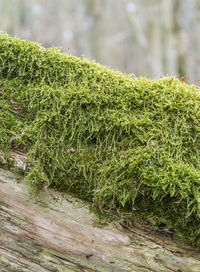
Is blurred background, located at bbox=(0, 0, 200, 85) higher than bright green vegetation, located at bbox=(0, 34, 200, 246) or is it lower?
higher

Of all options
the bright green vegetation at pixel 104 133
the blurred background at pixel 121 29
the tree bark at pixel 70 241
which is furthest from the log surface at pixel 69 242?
the blurred background at pixel 121 29

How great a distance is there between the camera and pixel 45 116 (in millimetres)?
1475

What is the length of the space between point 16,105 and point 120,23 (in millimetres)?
10778

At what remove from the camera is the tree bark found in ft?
4.52

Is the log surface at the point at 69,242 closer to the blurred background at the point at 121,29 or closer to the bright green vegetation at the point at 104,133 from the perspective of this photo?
the bright green vegetation at the point at 104,133

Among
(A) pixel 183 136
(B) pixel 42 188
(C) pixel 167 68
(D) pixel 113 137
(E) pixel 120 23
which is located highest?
(E) pixel 120 23

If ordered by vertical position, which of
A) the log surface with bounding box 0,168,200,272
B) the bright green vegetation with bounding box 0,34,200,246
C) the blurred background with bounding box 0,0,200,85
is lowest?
the log surface with bounding box 0,168,200,272

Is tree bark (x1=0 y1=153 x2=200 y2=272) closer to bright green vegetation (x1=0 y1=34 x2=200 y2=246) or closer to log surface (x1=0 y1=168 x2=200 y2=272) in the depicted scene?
log surface (x1=0 y1=168 x2=200 y2=272)

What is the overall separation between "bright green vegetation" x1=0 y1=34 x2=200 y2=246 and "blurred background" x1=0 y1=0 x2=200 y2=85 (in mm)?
7124

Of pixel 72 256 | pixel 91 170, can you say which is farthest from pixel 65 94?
pixel 72 256

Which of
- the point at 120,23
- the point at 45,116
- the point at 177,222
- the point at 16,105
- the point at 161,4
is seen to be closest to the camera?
the point at 177,222

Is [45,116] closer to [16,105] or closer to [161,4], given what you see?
[16,105]

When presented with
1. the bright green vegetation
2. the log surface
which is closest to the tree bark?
the log surface

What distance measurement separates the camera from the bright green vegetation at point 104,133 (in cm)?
135
